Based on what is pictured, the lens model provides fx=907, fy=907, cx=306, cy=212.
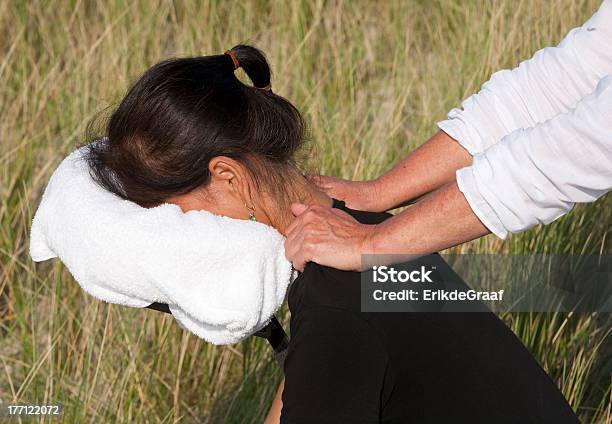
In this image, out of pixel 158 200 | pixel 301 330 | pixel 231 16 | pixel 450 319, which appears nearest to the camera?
pixel 301 330

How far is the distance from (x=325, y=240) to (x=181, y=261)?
0.26m

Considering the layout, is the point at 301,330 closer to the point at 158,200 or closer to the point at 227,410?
the point at 158,200

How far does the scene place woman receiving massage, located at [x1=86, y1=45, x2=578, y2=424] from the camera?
1.49 meters

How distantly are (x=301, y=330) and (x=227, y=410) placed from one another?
5.37 ft

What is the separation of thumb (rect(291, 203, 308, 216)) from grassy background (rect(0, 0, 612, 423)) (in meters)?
1.19

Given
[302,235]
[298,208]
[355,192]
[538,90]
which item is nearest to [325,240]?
[302,235]

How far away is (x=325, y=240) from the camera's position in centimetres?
165

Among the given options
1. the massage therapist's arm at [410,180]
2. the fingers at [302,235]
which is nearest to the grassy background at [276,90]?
the massage therapist's arm at [410,180]

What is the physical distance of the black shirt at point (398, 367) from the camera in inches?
58.1

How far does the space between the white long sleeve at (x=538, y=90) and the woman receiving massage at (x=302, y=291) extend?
0.44m

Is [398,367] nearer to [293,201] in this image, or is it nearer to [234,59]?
[293,201]

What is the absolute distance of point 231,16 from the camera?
4.71 meters

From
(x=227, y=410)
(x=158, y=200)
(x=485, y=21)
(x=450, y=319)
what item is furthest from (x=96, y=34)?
(x=450, y=319)

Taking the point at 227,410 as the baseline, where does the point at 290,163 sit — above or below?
above
